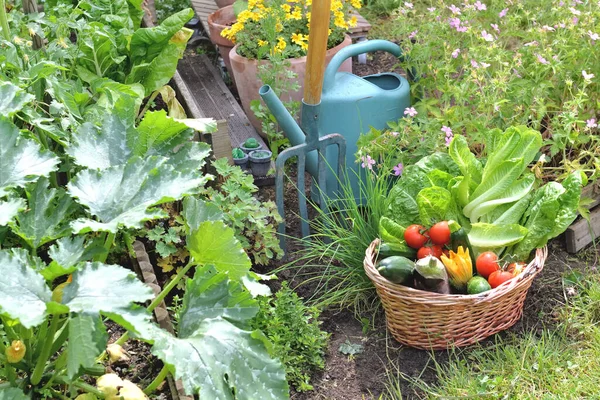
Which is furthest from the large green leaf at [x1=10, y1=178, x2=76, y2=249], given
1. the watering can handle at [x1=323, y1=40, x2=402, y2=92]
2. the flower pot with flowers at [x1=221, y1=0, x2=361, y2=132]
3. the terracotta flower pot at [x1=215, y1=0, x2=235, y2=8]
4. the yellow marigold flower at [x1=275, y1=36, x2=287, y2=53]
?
the terracotta flower pot at [x1=215, y1=0, x2=235, y2=8]

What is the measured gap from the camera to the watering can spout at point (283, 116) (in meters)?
2.93

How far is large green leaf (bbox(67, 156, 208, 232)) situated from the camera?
5.90ft

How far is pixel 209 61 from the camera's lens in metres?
4.80

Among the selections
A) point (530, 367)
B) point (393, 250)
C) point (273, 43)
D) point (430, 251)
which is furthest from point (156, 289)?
point (273, 43)

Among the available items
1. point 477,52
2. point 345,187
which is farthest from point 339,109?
point 477,52

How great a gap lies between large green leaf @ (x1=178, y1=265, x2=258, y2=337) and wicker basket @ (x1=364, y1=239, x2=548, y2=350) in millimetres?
721

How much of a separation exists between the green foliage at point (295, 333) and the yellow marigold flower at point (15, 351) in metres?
0.85

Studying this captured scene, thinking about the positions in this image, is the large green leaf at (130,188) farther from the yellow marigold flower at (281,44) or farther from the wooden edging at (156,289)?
the yellow marigold flower at (281,44)

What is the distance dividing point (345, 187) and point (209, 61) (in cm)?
210

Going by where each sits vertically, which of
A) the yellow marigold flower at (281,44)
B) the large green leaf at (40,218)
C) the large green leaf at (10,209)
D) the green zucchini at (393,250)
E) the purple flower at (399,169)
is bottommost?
the green zucchini at (393,250)

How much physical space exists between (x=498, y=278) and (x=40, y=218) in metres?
1.45

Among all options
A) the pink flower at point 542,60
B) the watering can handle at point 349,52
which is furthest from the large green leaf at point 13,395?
the pink flower at point 542,60

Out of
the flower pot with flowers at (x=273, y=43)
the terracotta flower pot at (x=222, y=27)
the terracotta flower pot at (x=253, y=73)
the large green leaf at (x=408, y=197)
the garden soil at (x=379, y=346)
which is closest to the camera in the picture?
the garden soil at (x=379, y=346)

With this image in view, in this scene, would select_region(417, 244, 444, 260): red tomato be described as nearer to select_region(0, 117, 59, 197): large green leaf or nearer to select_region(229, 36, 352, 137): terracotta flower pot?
select_region(0, 117, 59, 197): large green leaf
